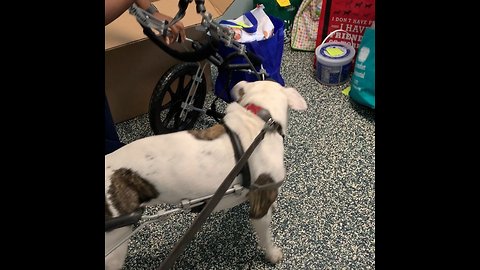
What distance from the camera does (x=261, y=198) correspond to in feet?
3.68

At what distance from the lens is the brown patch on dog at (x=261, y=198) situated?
42.3 inches

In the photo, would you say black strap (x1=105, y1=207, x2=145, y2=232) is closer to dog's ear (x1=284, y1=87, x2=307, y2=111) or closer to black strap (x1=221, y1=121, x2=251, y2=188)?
black strap (x1=221, y1=121, x2=251, y2=188)

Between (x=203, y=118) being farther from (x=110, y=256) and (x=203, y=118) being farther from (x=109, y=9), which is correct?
(x=110, y=256)

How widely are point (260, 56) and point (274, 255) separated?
1017mm

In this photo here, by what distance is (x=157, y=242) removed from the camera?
4.70 feet

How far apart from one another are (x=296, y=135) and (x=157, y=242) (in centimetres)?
90

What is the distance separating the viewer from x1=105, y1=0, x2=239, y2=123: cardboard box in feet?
5.32

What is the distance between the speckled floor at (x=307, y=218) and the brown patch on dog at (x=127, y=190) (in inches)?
20.0

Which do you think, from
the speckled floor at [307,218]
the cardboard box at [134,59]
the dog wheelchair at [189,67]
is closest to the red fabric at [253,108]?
the dog wheelchair at [189,67]

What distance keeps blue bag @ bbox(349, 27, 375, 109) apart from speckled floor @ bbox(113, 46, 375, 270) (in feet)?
0.39

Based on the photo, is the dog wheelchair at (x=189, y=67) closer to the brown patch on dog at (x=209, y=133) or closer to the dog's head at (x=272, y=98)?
the dog's head at (x=272, y=98)

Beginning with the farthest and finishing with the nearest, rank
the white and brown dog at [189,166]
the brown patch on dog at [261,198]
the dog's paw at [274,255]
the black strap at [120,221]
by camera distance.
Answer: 1. the dog's paw at [274,255]
2. the brown patch on dog at [261,198]
3. the white and brown dog at [189,166]
4. the black strap at [120,221]
